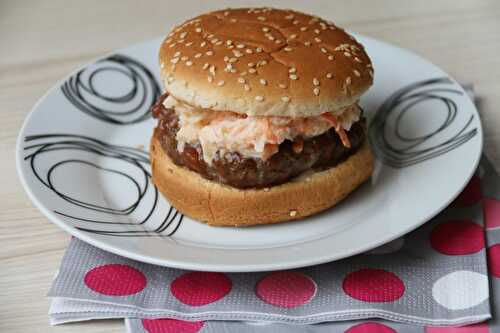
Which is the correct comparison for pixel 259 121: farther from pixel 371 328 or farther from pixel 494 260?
pixel 494 260

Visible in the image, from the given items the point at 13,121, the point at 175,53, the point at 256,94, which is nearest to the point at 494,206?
the point at 256,94

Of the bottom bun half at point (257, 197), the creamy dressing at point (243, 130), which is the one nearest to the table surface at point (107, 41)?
the bottom bun half at point (257, 197)

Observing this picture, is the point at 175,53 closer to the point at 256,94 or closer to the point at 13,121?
the point at 256,94

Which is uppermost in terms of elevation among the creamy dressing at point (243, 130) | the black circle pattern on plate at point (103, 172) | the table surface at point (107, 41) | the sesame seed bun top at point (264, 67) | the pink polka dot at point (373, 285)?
the sesame seed bun top at point (264, 67)

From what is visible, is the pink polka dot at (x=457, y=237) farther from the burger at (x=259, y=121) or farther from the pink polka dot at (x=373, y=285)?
the burger at (x=259, y=121)

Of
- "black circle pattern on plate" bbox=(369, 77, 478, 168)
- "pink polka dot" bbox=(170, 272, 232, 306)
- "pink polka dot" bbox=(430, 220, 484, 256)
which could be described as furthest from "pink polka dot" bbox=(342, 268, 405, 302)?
"black circle pattern on plate" bbox=(369, 77, 478, 168)

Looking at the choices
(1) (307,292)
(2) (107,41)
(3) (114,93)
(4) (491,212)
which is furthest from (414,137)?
(2) (107,41)

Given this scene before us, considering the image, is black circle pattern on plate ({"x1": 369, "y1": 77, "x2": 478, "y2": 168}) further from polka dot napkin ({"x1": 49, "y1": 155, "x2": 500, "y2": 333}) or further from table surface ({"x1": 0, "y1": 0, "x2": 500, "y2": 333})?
polka dot napkin ({"x1": 49, "y1": 155, "x2": 500, "y2": 333})
